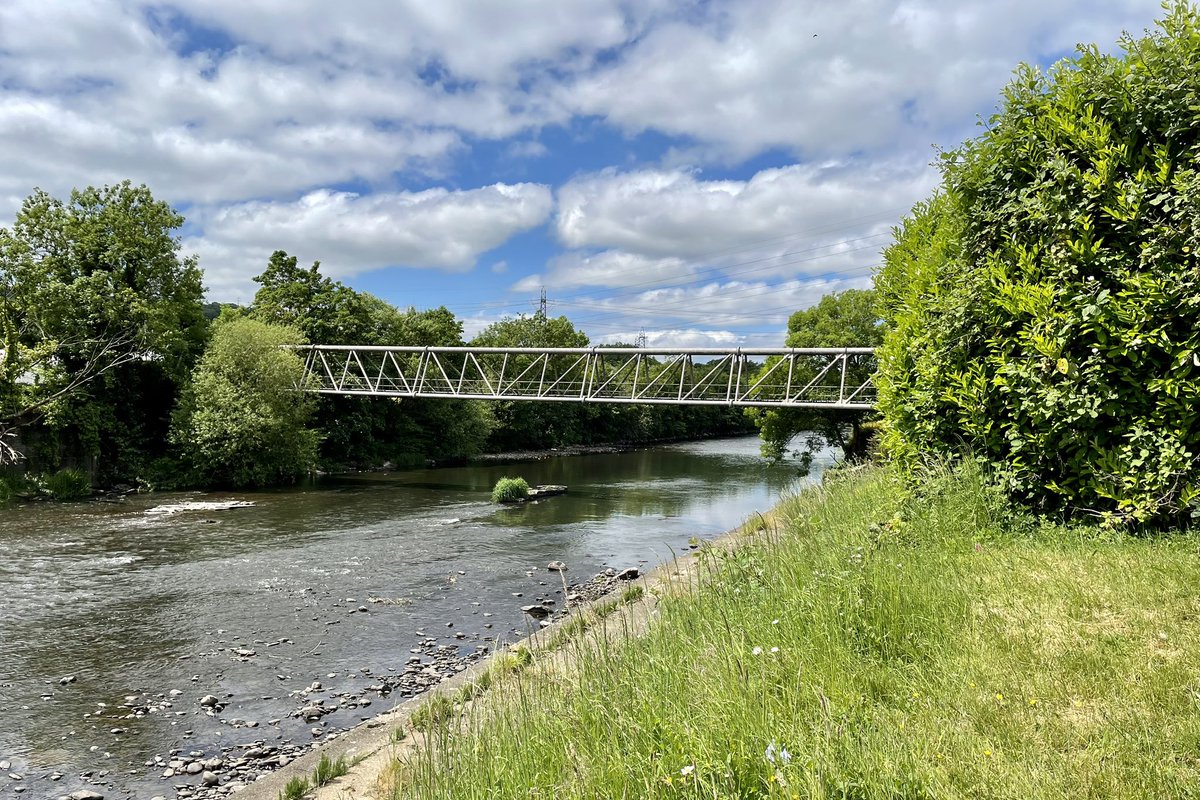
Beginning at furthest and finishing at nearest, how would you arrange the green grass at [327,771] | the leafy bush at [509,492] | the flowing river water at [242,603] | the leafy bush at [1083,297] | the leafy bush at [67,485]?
the leafy bush at [509,492], the leafy bush at [67,485], the flowing river water at [242,603], the green grass at [327,771], the leafy bush at [1083,297]

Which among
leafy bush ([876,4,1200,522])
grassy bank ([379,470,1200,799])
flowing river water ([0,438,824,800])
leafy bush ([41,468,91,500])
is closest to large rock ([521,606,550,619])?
flowing river water ([0,438,824,800])

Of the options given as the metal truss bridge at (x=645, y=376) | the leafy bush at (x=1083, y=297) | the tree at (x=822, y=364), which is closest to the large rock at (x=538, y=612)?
the leafy bush at (x=1083, y=297)

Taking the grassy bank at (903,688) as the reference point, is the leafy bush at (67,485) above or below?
below

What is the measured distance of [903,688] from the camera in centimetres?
404

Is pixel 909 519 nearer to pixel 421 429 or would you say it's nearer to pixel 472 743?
pixel 472 743

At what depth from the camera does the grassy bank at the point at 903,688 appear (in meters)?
3.13

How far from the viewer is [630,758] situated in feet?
12.4

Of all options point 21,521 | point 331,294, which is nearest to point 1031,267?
point 21,521

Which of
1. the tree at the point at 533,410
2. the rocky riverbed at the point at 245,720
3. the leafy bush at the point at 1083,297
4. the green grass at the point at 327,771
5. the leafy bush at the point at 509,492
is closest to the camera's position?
the leafy bush at the point at 1083,297

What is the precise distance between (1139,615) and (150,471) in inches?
1492

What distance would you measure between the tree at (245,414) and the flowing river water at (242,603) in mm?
2887

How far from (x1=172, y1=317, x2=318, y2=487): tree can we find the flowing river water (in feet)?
9.47

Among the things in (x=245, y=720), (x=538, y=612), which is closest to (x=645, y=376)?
(x=538, y=612)

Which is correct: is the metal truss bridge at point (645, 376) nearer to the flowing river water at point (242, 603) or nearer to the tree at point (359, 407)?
the tree at point (359, 407)
